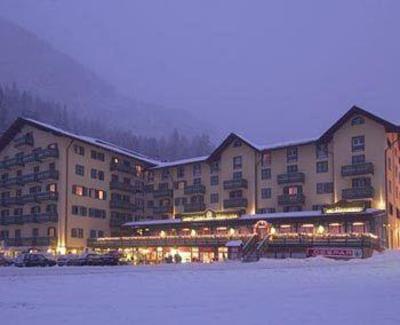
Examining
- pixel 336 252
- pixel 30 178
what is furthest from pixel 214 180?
pixel 336 252

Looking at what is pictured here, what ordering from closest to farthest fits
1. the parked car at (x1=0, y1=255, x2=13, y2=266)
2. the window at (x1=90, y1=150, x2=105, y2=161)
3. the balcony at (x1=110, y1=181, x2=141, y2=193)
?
the parked car at (x1=0, y1=255, x2=13, y2=266) → the window at (x1=90, y1=150, x2=105, y2=161) → the balcony at (x1=110, y1=181, x2=141, y2=193)

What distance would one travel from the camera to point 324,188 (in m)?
80.4

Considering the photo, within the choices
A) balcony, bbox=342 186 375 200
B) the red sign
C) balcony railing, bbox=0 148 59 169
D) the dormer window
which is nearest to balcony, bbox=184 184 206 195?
balcony railing, bbox=0 148 59 169

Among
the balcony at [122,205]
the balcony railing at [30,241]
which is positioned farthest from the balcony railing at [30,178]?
the balcony at [122,205]

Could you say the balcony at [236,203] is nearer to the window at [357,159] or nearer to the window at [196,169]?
the window at [196,169]

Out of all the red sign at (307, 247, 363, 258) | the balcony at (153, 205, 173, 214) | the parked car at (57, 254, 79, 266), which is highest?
the balcony at (153, 205, 173, 214)

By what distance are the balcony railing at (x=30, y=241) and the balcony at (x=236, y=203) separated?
24.0 m

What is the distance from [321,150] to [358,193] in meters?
9.99

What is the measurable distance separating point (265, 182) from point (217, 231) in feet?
30.5

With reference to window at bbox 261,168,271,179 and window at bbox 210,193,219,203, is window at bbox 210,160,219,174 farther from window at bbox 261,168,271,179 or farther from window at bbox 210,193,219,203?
window at bbox 261,168,271,179

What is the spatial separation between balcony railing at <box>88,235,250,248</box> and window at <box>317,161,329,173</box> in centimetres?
1613

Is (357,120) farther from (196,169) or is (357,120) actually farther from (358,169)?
(196,169)

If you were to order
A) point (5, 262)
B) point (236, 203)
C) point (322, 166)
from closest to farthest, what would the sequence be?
1. point (5, 262)
2. point (322, 166)
3. point (236, 203)

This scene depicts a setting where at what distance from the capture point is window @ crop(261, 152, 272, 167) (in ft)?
288
